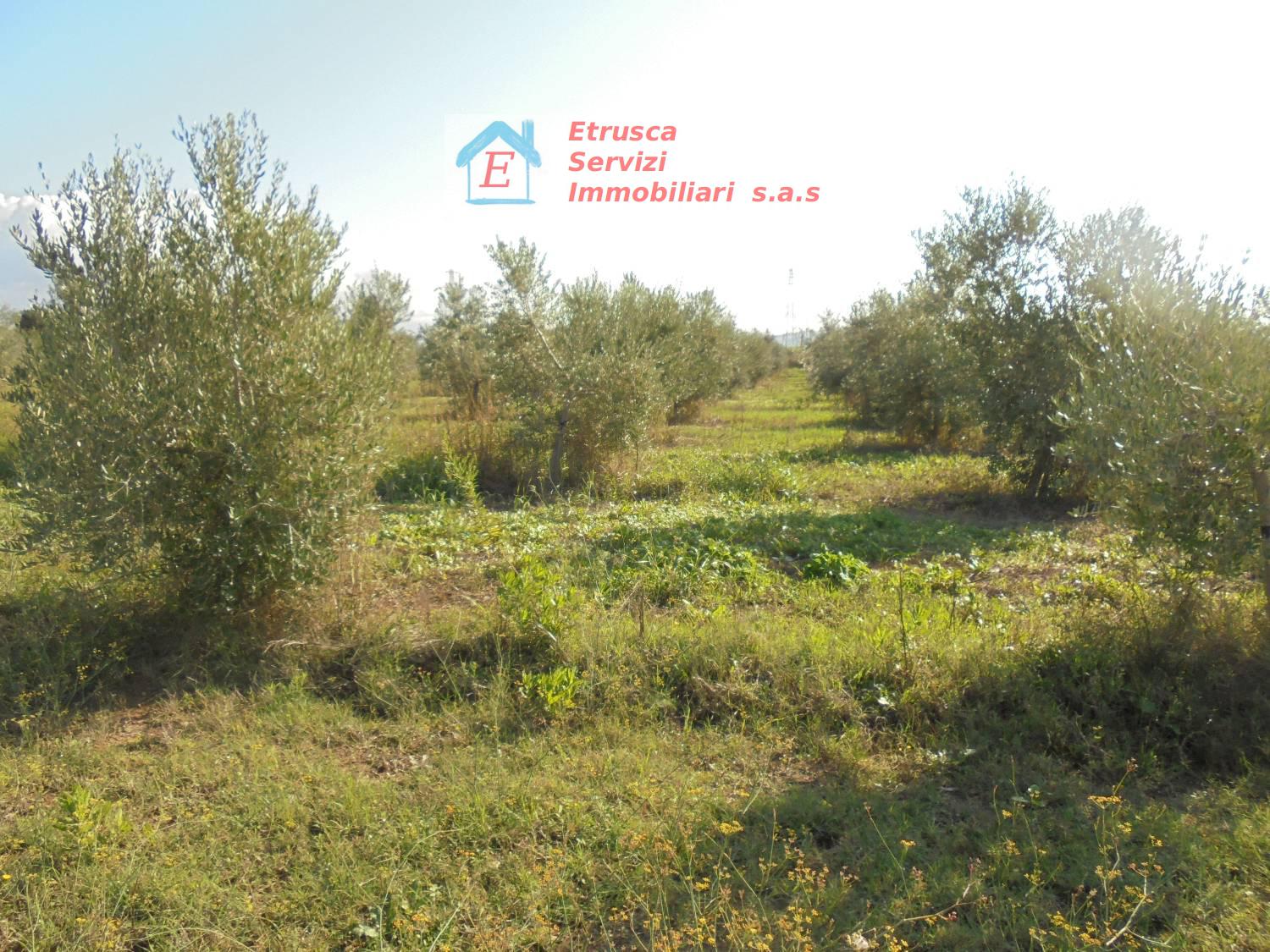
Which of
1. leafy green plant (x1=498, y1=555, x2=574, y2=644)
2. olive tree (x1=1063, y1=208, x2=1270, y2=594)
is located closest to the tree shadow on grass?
leafy green plant (x1=498, y1=555, x2=574, y2=644)

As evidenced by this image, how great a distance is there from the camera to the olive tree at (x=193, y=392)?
5160 millimetres

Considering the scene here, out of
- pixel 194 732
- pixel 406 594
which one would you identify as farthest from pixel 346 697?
pixel 406 594

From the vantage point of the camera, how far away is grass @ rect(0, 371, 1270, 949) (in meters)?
3.10

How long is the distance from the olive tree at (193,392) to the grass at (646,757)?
0.67 meters

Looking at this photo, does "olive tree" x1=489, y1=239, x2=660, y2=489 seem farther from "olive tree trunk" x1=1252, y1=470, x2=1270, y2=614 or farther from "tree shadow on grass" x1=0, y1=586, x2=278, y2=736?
"olive tree trunk" x1=1252, y1=470, x2=1270, y2=614

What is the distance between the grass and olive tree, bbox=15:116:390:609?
67cm

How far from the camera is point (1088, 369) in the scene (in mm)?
5441

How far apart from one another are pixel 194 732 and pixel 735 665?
333 cm

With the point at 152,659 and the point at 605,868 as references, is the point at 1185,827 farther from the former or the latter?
the point at 152,659

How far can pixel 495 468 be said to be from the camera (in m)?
13.2

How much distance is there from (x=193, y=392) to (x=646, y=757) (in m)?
3.79

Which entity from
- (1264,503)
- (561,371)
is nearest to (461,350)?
(561,371)

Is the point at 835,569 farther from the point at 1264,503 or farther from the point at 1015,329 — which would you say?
the point at 1015,329

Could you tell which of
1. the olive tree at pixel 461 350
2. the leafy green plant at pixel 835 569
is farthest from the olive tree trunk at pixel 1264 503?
the olive tree at pixel 461 350
